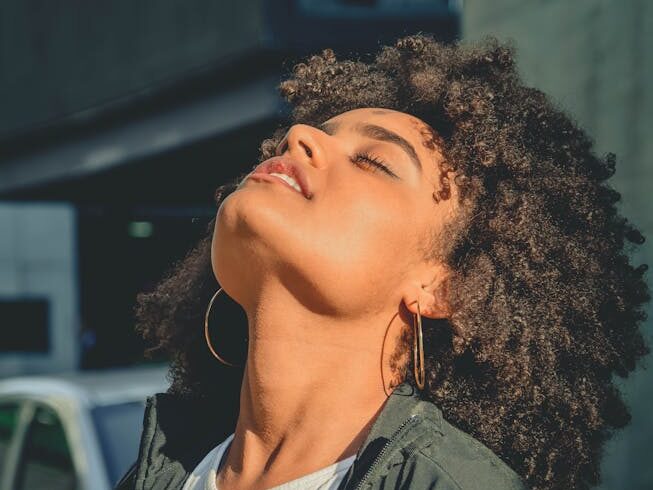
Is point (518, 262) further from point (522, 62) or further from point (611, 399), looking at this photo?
point (522, 62)

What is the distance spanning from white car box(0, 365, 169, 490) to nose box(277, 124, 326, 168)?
6.78ft

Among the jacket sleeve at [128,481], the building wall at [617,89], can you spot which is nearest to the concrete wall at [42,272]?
the building wall at [617,89]

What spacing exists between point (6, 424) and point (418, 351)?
2969 mm

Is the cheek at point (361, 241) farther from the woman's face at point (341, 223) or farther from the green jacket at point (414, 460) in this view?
the green jacket at point (414, 460)

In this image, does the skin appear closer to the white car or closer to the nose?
the nose

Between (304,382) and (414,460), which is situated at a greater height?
(304,382)

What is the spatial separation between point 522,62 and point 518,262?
1.77 m

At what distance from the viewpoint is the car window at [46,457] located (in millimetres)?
3980

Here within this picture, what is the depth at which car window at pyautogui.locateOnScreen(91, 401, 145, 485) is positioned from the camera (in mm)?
3879

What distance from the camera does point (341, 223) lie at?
2.13m

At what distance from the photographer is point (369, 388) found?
2221 millimetres

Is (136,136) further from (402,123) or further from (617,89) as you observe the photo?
(402,123)

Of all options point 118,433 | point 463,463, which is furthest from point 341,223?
point 118,433

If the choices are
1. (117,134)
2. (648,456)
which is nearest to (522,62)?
(648,456)
